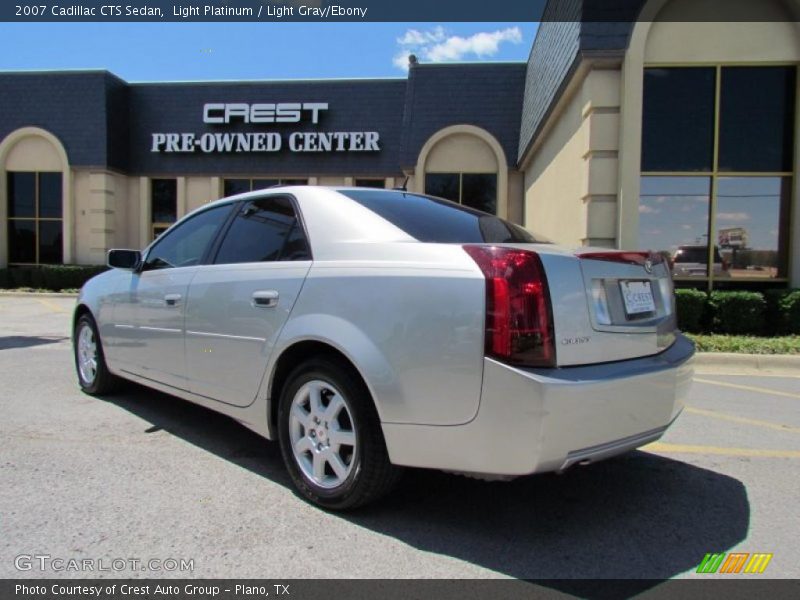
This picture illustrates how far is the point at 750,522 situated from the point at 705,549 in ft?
1.53

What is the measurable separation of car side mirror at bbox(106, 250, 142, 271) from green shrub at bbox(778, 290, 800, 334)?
29.8 feet

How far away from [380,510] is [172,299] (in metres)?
2.07

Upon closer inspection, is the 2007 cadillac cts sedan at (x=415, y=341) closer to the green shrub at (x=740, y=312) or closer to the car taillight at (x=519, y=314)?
the car taillight at (x=519, y=314)

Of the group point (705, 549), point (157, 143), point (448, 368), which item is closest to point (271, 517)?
point (448, 368)

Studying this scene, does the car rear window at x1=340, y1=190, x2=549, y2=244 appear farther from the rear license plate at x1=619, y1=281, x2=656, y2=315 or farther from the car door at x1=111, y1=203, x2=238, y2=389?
the car door at x1=111, y1=203, x2=238, y2=389

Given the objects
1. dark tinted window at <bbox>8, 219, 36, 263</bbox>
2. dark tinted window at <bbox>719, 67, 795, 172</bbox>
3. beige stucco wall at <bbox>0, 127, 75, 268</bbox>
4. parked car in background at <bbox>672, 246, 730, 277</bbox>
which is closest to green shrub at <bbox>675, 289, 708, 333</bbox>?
parked car in background at <bbox>672, 246, 730, 277</bbox>

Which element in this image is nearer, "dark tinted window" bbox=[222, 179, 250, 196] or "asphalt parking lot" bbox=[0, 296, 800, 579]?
"asphalt parking lot" bbox=[0, 296, 800, 579]

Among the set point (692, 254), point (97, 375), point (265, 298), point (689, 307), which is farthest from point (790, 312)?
point (97, 375)

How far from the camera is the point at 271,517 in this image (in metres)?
2.94

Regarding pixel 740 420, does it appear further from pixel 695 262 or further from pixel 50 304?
pixel 50 304

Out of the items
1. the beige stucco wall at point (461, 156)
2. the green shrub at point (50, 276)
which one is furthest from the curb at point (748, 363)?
the green shrub at point (50, 276)

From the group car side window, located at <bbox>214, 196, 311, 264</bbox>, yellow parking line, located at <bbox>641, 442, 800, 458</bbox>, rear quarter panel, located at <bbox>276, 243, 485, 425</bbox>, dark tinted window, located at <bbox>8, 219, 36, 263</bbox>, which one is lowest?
yellow parking line, located at <bbox>641, 442, 800, 458</bbox>

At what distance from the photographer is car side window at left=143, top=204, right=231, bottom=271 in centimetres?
402

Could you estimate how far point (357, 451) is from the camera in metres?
2.80
